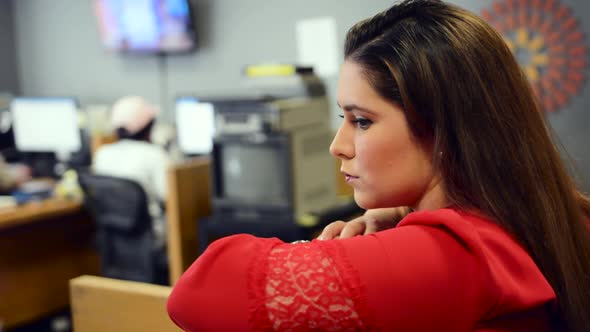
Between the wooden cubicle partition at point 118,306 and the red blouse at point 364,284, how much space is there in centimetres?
35

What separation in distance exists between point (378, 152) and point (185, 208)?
A: 7.49 feet

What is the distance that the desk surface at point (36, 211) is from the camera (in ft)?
10.3

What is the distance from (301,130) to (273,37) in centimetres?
122

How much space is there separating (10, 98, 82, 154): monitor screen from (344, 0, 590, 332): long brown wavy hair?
378 centimetres

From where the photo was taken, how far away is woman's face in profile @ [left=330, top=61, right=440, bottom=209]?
83 centimetres

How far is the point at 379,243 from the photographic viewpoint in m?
0.72

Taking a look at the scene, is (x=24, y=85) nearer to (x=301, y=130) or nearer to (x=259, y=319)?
(x=301, y=130)

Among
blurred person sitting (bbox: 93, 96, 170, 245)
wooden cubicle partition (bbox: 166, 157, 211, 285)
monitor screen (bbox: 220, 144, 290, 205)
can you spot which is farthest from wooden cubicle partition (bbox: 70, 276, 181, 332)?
blurred person sitting (bbox: 93, 96, 170, 245)

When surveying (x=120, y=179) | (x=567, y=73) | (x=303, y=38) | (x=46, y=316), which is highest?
(x=303, y=38)

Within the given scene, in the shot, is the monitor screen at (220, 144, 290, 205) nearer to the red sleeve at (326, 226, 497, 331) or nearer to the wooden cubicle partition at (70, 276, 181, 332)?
the wooden cubicle partition at (70, 276, 181, 332)

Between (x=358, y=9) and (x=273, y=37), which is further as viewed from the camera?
(x=273, y=37)

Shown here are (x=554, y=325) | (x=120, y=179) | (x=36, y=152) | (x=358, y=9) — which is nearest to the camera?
(x=554, y=325)

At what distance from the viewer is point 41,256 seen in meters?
3.61

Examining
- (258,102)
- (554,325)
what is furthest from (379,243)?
(258,102)
